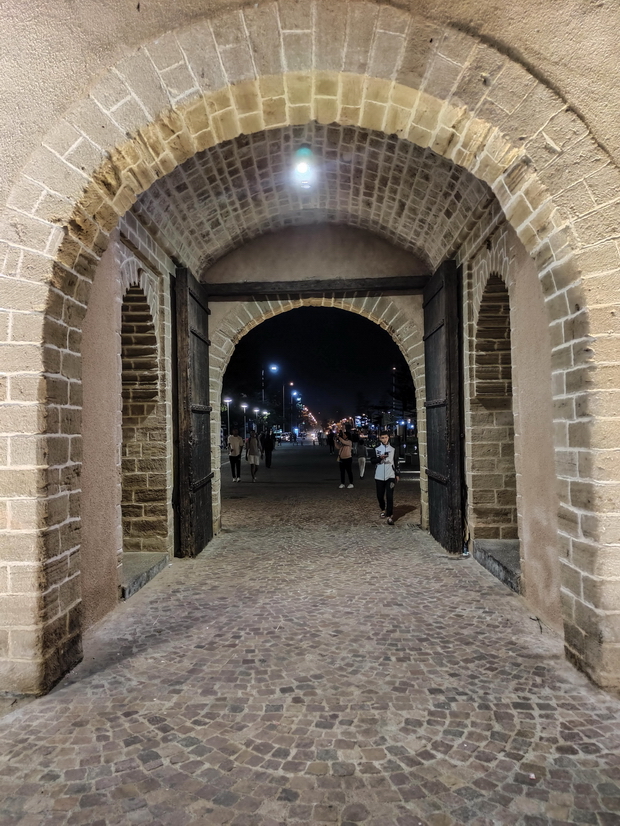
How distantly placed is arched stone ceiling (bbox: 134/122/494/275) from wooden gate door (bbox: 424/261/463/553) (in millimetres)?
540

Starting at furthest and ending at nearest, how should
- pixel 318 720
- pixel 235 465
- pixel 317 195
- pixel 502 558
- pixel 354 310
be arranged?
pixel 235 465 < pixel 354 310 < pixel 317 195 < pixel 502 558 < pixel 318 720

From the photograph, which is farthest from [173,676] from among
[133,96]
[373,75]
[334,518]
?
[334,518]

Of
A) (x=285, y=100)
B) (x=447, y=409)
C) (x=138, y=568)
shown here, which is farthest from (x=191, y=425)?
(x=285, y=100)

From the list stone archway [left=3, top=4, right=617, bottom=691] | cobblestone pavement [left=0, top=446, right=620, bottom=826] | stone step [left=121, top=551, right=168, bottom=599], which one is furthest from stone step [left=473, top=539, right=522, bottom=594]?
stone step [left=121, top=551, right=168, bottom=599]

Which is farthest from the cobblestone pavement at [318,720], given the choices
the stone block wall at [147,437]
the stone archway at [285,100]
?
the stone block wall at [147,437]

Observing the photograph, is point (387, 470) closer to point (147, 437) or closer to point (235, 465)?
point (147, 437)

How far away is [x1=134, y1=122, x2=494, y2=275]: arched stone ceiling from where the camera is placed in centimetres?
515

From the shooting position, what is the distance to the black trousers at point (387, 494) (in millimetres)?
8078

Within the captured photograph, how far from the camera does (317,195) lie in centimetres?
657

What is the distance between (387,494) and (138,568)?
4.16m

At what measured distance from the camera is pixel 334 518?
28.1 feet

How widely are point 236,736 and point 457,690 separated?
50.9 inches

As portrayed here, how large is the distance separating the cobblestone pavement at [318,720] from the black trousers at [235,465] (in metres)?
9.13

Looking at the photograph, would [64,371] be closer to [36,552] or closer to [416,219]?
[36,552]
